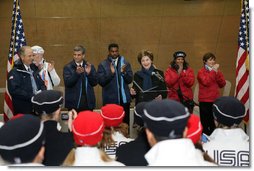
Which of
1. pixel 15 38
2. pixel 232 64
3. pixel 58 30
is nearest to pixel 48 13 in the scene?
pixel 58 30

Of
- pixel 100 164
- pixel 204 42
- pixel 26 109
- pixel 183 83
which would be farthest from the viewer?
pixel 204 42

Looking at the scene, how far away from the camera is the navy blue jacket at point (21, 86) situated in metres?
4.38

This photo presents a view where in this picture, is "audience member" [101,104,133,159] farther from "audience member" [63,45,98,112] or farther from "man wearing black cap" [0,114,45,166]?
"audience member" [63,45,98,112]

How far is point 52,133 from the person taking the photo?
243cm

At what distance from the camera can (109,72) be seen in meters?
4.80

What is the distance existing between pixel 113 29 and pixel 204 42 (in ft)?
6.89

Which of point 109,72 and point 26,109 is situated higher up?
point 109,72

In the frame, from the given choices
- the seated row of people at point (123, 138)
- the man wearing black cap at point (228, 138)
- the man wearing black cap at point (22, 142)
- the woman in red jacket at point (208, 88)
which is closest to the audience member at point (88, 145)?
the seated row of people at point (123, 138)

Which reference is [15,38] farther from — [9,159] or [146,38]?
[9,159]

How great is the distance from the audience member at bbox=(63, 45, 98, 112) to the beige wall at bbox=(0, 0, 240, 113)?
2304 mm

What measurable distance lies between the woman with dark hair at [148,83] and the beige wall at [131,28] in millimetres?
2324

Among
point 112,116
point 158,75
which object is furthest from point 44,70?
point 112,116

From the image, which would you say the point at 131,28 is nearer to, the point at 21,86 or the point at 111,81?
the point at 111,81

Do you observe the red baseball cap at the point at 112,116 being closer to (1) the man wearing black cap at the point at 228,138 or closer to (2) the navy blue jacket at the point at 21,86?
(1) the man wearing black cap at the point at 228,138
